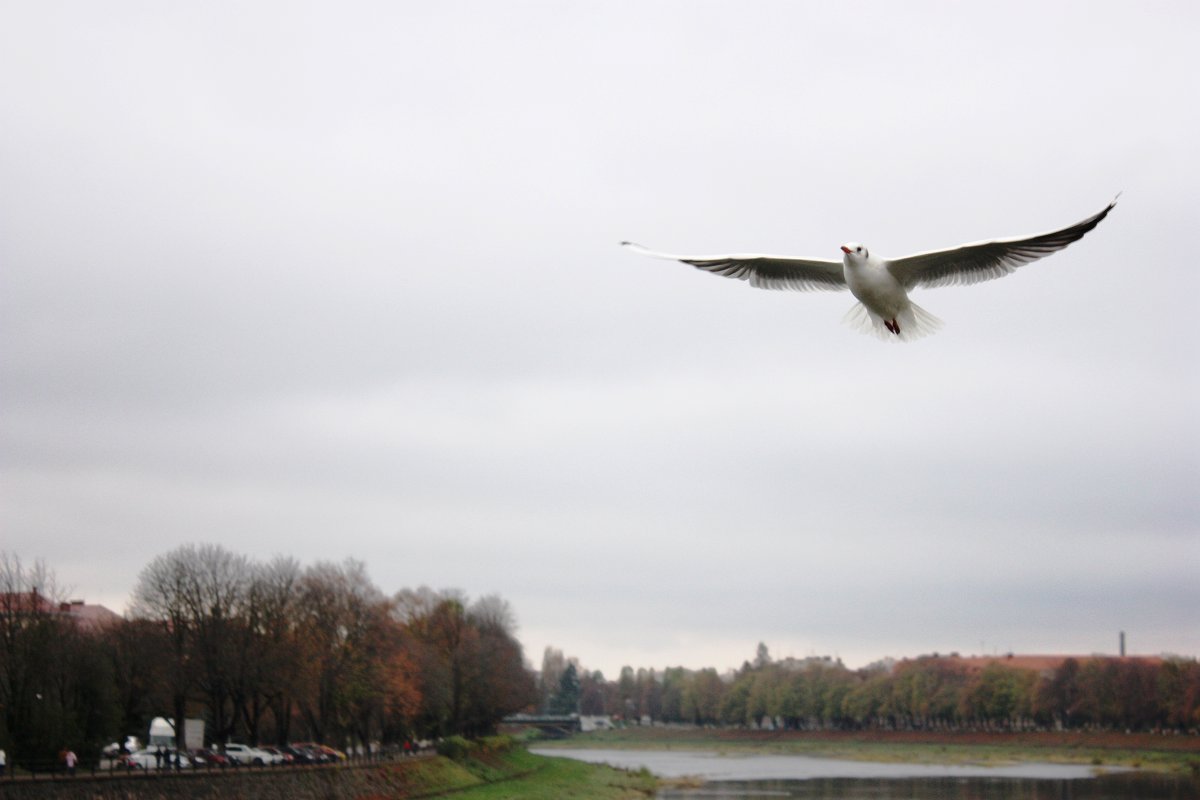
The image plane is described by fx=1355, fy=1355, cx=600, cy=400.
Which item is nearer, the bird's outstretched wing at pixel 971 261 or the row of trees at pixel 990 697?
the bird's outstretched wing at pixel 971 261

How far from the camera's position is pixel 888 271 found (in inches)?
732

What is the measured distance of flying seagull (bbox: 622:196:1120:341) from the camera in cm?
1806

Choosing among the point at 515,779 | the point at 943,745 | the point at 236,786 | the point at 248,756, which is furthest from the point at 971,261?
the point at 943,745

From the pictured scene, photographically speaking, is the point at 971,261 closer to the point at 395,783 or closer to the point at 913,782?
the point at 395,783

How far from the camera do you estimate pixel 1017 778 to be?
96.9 m

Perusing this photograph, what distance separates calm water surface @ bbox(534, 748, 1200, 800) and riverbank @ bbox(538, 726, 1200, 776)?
6.44 metres

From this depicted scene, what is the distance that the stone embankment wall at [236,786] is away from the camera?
4578 centimetres

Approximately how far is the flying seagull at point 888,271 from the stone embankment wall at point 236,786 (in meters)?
35.4

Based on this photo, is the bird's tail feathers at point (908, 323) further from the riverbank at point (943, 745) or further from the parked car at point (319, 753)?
the riverbank at point (943, 745)

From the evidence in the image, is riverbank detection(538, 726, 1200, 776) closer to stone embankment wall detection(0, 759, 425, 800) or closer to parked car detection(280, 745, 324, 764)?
stone embankment wall detection(0, 759, 425, 800)

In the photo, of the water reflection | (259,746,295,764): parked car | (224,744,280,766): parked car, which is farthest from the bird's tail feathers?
the water reflection

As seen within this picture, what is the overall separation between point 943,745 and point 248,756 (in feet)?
326

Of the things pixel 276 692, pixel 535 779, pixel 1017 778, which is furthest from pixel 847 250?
pixel 1017 778

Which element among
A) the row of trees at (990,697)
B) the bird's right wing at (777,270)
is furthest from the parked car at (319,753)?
the row of trees at (990,697)
